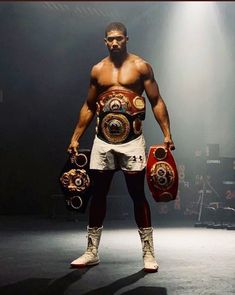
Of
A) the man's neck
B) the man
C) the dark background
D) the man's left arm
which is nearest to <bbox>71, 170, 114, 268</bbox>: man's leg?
the man

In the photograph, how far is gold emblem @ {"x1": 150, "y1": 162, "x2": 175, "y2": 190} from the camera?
3152 millimetres

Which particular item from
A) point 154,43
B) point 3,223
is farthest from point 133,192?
point 154,43

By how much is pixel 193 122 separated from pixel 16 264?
204 inches

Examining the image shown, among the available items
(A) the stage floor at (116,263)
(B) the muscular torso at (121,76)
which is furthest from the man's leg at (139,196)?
(B) the muscular torso at (121,76)

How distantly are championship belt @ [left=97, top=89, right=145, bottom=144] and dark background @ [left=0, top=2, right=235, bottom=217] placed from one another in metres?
4.10

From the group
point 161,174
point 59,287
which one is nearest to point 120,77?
point 161,174

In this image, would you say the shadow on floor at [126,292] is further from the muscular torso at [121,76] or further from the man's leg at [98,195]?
the muscular torso at [121,76]

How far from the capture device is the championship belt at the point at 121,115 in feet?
10.5

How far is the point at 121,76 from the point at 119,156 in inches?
19.0

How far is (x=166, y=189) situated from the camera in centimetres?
317

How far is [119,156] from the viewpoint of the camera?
3.23m

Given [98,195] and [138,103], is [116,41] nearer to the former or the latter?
[138,103]

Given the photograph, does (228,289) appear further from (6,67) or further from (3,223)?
(6,67)

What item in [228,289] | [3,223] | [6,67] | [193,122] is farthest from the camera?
[193,122]
